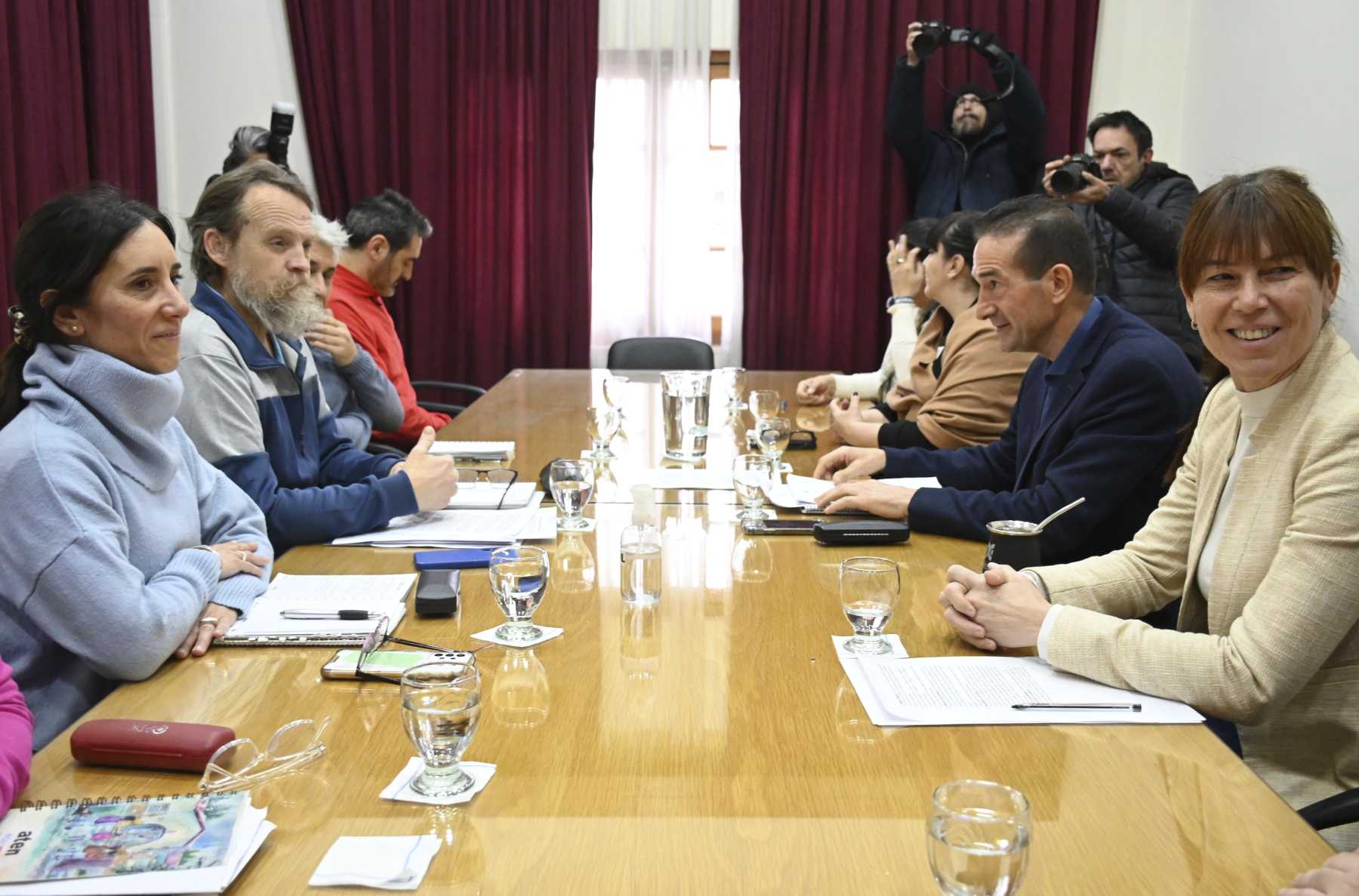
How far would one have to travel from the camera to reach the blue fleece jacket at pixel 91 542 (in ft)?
4.73

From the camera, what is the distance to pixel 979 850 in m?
0.86

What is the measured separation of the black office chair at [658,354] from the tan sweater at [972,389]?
2020 mm

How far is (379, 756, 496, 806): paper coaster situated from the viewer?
3.67ft

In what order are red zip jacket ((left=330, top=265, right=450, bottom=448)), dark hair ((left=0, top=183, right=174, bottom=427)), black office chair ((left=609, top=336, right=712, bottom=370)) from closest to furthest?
dark hair ((left=0, top=183, right=174, bottom=427)) → red zip jacket ((left=330, top=265, right=450, bottom=448)) → black office chair ((left=609, top=336, right=712, bottom=370))

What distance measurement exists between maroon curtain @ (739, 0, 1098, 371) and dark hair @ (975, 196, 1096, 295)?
345 cm

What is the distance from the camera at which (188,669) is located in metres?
1.46

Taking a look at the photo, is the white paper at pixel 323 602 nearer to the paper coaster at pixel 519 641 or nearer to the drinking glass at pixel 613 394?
the paper coaster at pixel 519 641

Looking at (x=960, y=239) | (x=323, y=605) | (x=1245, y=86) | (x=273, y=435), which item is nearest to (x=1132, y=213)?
(x=1245, y=86)

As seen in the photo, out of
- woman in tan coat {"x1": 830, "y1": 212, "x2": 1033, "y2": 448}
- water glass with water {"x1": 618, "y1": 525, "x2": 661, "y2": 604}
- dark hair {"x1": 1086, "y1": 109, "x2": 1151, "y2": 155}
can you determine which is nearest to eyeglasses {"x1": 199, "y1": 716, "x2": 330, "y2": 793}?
water glass with water {"x1": 618, "y1": 525, "x2": 661, "y2": 604}

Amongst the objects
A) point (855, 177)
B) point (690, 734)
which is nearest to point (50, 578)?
point (690, 734)

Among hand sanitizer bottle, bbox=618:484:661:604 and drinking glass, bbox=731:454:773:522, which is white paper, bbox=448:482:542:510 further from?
hand sanitizer bottle, bbox=618:484:661:604

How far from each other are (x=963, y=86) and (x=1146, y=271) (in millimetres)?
1534

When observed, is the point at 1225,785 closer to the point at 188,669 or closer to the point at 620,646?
the point at 620,646

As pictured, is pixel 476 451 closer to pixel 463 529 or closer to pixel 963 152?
pixel 463 529
